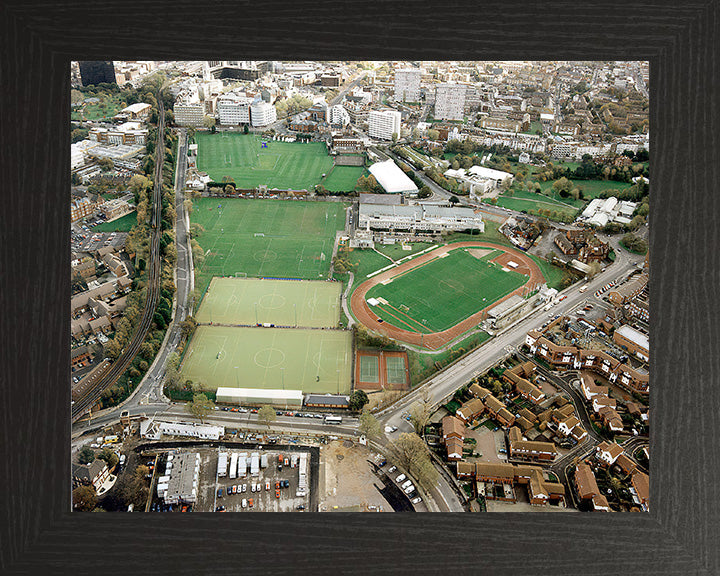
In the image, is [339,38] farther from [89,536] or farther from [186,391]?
[186,391]

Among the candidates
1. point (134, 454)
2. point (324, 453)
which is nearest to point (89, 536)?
point (324, 453)

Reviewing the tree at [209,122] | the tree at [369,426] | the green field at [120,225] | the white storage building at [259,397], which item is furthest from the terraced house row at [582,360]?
the tree at [209,122]

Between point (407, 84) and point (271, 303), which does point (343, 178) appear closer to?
point (407, 84)

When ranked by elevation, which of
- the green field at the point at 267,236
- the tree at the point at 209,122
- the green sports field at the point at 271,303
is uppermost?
the tree at the point at 209,122

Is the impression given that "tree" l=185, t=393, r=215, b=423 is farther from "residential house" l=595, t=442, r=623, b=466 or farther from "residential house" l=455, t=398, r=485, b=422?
"residential house" l=595, t=442, r=623, b=466

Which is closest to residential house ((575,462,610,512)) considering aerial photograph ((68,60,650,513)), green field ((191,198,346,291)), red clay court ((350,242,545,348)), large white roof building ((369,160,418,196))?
aerial photograph ((68,60,650,513))

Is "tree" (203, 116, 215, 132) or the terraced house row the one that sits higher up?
"tree" (203, 116, 215, 132)

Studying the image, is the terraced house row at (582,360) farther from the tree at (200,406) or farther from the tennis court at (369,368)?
the tree at (200,406)
